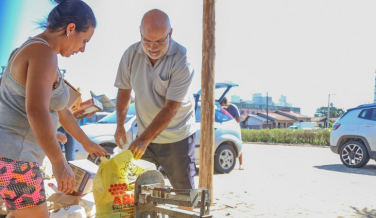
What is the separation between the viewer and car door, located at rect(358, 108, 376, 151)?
10273 millimetres

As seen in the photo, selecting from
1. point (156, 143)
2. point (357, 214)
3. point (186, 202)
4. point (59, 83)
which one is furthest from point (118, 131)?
point (357, 214)

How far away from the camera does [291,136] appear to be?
29031 millimetres

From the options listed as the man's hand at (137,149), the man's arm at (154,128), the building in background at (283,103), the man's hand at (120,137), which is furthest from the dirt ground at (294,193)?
the building in background at (283,103)

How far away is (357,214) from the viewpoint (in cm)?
556

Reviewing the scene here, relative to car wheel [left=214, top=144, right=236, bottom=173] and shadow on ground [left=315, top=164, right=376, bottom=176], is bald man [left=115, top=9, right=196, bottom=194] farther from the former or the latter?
shadow on ground [left=315, top=164, right=376, bottom=176]

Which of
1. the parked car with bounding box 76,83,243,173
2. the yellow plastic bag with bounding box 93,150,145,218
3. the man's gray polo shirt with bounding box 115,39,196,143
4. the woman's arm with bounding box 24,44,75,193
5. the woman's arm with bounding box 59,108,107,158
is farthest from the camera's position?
the parked car with bounding box 76,83,243,173

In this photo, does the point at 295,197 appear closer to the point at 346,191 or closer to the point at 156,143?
the point at 346,191

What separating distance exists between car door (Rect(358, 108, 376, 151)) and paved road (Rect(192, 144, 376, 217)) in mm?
809

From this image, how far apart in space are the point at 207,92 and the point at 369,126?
6.92m

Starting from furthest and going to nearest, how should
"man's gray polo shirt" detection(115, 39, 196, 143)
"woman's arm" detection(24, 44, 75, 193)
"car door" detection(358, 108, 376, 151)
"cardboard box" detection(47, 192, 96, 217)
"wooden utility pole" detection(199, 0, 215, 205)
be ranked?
"car door" detection(358, 108, 376, 151)
"wooden utility pole" detection(199, 0, 215, 205)
"cardboard box" detection(47, 192, 96, 217)
"man's gray polo shirt" detection(115, 39, 196, 143)
"woman's arm" detection(24, 44, 75, 193)

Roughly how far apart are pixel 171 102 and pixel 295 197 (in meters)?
4.38

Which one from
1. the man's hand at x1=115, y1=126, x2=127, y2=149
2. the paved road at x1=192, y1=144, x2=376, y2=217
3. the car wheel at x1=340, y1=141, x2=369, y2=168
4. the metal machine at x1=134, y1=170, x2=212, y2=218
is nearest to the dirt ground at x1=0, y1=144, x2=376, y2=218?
the paved road at x1=192, y1=144, x2=376, y2=217

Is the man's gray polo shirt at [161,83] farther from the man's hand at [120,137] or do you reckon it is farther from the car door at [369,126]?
the car door at [369,126]

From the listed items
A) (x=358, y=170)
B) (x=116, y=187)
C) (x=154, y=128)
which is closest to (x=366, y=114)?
(x=358, y=170)
